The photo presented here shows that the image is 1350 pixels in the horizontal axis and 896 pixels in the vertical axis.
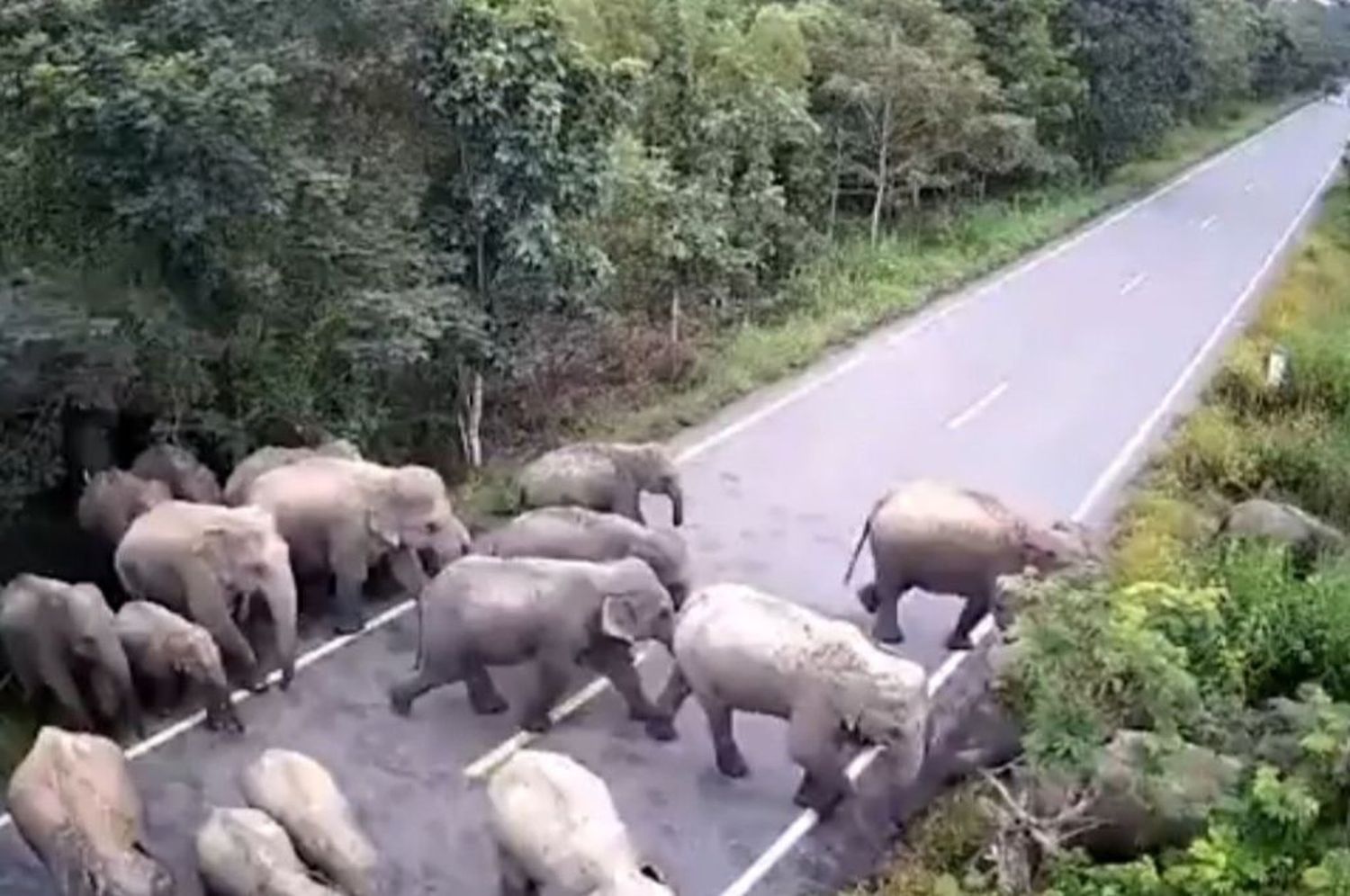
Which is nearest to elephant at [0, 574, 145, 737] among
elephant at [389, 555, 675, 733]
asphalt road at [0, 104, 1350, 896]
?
asphalt road at [0, 104, 1350, 896]

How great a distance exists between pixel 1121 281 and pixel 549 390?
543 inches

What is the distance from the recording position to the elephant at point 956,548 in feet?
42.8

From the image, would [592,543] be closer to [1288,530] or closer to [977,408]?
[1288,530]

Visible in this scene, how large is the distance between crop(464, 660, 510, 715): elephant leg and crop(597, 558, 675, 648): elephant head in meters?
0.88

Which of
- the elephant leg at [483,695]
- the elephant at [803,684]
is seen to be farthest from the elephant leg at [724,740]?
the elephant leg at [483,695]

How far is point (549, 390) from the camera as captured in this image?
18.6 m

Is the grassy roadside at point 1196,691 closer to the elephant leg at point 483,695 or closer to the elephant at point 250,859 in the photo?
the elephant leg at point 483,695

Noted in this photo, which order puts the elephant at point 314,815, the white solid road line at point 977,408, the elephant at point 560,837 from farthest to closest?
the white solid road line at point 977,408, the elephant at point 314,815, the elephant at point 560,837

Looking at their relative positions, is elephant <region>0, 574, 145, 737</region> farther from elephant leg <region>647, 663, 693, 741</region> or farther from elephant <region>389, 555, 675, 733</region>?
elephant leg <region>647, 663, 693, 741</region>

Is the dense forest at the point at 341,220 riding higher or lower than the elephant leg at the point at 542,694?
higher

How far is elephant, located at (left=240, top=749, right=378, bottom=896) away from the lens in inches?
360

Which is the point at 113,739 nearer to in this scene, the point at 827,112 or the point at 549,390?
the point at 549,390

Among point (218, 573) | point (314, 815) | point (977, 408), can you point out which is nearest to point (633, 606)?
point (218, 573)

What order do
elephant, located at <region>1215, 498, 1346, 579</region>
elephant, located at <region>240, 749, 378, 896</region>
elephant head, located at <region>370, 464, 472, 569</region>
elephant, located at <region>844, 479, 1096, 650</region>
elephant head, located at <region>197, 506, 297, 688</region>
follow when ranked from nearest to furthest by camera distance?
1. elephant, located at <region>240, 749, 378, 896</region>
2. elephant head, located at <region>197, 506, 297, 688</region>
3. elephant, located at <region>844, 479, 1096, 650</region>
4. elephant head, located at <region>370, 464, 472, 569</region>
5. elephant, located at <region>1215, 498, 1346, 579</region>
